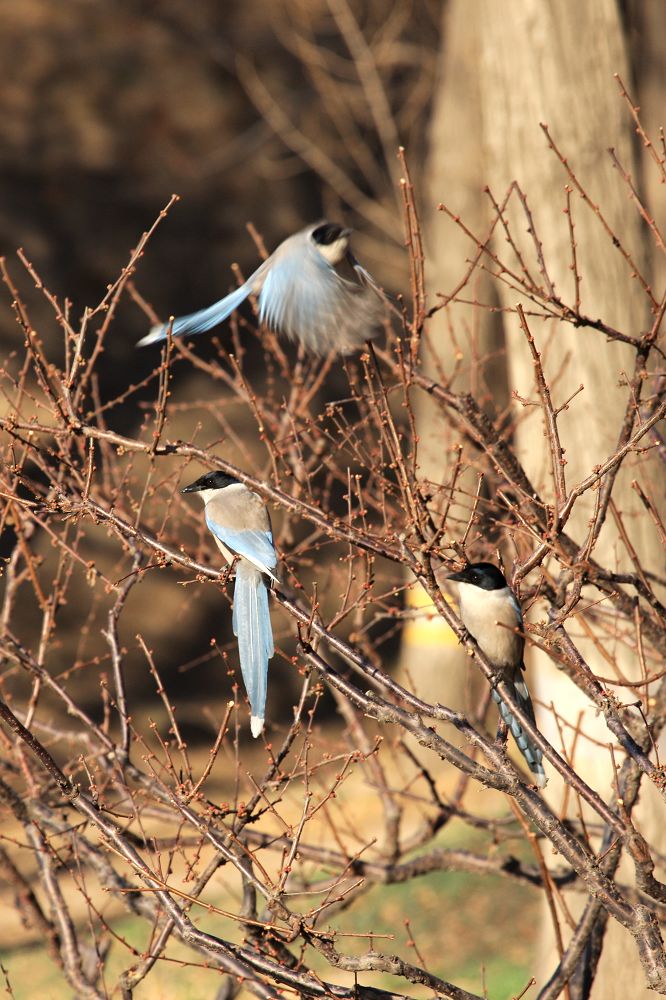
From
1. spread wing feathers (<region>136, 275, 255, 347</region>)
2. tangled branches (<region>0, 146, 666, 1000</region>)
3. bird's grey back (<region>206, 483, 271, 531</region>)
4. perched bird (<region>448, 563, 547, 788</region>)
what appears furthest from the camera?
spread wing feathers (<region>136, 275, 255, 347</region>)

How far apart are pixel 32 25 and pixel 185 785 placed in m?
9.49

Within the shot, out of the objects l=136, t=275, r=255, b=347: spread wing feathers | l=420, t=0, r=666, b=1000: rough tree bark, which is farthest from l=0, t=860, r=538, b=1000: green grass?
l=136, t=275, r=255, b=347: spread wing feathers

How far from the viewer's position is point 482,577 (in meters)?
2.79

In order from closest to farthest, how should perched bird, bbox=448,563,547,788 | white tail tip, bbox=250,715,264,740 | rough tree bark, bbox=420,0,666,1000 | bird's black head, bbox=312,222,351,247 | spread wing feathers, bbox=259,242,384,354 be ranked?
1. white tail tip, bbox=250,715,264,740
2. perched bird, bbox=448,563,547,788
3. spread wing feathers, bbox=259,242,384,354
4. bird's black head, bbox=312,222,351,247
5. rough tree bark, bbox=420,0,666,1000

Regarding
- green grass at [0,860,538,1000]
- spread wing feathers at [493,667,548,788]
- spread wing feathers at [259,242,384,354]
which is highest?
spread wing feathers at [259,242,384,354]

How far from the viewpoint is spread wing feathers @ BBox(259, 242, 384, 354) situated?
2.89 metres

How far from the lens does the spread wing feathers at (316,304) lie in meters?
2.89

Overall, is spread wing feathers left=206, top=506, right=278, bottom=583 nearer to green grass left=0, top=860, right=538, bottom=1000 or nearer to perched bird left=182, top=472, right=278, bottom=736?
perched bird left=182, top=472, right=278, bottom=736

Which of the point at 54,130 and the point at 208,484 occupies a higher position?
the point at 54,130

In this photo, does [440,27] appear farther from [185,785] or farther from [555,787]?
[185,785]

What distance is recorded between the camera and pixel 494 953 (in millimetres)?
6871

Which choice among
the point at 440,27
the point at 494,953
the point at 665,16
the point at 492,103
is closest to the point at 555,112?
the point at 492,103

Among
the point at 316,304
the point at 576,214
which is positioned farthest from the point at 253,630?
the point at 576,214

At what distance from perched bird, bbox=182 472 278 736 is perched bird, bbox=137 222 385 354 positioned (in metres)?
0.51
